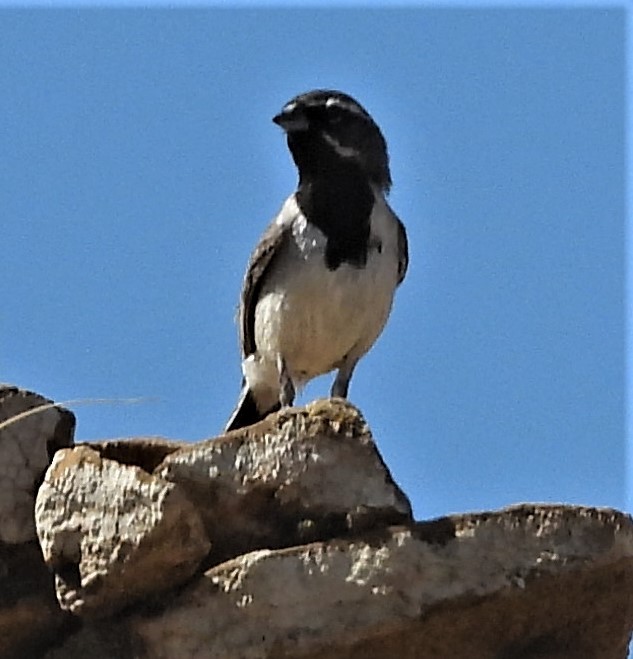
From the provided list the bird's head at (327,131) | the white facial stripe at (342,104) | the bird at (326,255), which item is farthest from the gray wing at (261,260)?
the white facial stripe at (342,104)

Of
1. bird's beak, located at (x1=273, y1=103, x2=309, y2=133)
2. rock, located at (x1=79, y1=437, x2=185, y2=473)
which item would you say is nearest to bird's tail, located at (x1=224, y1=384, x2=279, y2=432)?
bird's beak, located at (x1=273, y1=103, x2=309, y2=133)

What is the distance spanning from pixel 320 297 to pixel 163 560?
303 centimetres

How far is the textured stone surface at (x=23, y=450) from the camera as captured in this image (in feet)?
14.4

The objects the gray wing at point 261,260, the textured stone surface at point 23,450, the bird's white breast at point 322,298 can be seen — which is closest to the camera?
the textured stone surface at point 23,450

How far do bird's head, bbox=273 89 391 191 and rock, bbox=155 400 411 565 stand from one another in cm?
306

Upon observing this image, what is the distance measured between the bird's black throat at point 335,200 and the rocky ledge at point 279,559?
2.61 metres

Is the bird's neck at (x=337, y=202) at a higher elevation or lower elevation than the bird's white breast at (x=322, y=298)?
higher

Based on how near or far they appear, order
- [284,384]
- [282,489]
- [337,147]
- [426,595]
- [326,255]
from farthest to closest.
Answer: [284,384] < [337,147] < [326,255] < [282,489] < [426,595]

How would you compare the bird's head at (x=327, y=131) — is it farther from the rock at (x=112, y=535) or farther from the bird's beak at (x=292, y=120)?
the rock at (x=112, y=535)

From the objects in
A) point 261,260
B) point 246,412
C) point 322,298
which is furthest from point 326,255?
point 246,412

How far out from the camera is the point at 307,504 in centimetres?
442

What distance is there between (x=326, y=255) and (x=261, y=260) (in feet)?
1.31

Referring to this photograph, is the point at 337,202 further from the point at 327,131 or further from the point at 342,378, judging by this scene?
the point at 342,378

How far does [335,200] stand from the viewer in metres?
7.18
